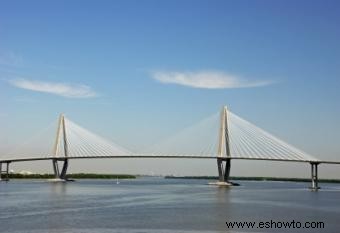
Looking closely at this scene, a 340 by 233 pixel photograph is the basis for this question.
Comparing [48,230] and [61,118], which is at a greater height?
[61,118]

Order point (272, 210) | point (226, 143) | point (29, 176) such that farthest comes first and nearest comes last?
point (29, 176) < point (226, 143) < point (272, 210)

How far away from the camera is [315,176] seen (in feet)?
264

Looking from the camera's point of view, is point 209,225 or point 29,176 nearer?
point 209,225

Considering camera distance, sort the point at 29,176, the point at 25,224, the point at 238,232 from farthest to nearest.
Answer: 1. the point at 29,176
2. the point at 25,224
3. the point at 238,232

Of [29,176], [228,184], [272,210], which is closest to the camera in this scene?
[272,210]

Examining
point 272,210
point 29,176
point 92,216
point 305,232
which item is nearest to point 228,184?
point 272,210

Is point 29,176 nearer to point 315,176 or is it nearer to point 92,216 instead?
A: point 315,176

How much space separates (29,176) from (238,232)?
134 meters

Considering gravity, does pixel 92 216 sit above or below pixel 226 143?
below

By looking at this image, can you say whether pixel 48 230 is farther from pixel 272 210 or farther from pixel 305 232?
pixel 272 210

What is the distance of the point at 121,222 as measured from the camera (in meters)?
29.2

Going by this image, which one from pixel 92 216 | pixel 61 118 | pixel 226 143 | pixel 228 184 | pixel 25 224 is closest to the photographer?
pixel 25 224

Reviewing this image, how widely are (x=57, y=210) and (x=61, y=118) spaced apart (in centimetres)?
6220

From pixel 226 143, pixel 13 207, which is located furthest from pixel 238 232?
pixel 226 143
